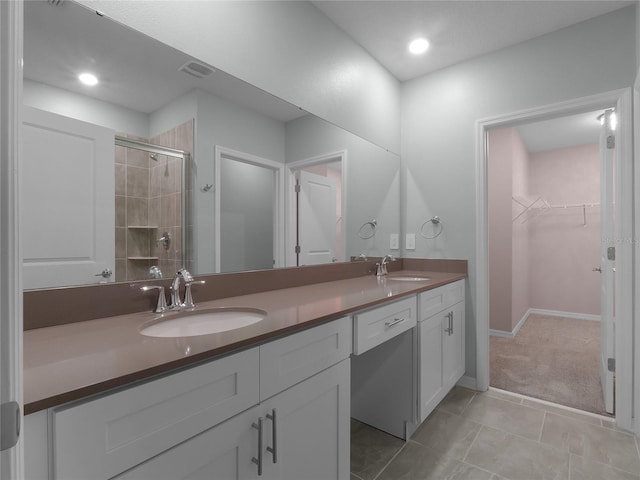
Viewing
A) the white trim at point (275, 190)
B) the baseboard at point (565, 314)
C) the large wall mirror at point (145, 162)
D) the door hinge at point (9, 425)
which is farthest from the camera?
the baseboard at point (565, 314)

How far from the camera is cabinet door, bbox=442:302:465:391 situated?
2.06 meters

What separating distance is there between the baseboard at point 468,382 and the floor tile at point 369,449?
910mm

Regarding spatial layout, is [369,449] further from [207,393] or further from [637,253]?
[637,253]

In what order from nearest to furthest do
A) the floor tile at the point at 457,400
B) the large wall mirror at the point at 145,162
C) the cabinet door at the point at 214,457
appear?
the cabinet door at the point at 214,457 → the large wall mirror at the point at 145,162 → the floor tile at the point at 457,400

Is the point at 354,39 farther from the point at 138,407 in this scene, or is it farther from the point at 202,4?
the point at 138,407

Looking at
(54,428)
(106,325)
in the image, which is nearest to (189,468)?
(54,428)

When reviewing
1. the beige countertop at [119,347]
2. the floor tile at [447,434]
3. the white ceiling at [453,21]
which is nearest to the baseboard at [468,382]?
the floor tile at [447,434]

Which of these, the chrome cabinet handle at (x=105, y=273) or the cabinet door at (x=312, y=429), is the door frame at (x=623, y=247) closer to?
the cabinet door at (x=312, y=429)

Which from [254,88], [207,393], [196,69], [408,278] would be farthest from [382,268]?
[207,393]

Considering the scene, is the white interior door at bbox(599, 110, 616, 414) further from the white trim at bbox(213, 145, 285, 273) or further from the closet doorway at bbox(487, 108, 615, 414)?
the white trim at bbox(213, 145, 285, 273)

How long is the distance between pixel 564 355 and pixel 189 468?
3419 millimetres

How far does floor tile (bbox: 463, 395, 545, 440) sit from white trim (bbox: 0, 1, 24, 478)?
87.1 inches

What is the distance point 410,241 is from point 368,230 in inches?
19.7

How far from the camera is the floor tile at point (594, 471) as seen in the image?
1.51 meters
